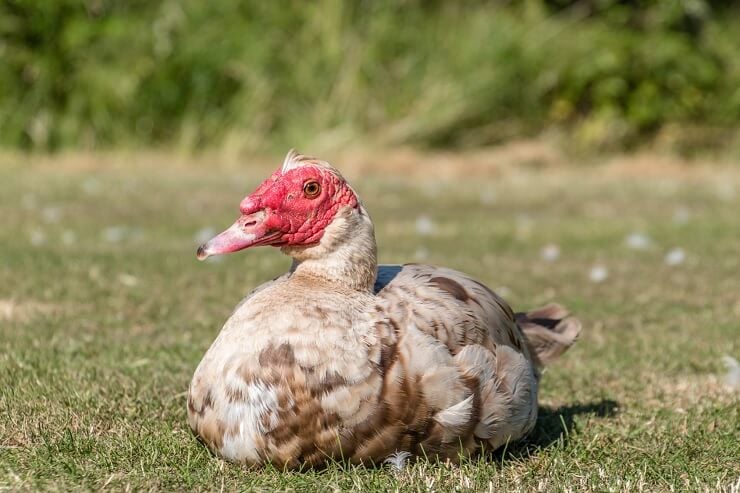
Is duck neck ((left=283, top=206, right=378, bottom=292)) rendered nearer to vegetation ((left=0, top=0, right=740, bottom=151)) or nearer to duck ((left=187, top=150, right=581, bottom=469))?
duck ((left=187, top=150, right=581, bottom=469))

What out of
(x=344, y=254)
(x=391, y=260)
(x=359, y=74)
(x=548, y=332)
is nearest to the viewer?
(x=344, y=254)

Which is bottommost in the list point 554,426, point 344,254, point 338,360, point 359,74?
point 554,426

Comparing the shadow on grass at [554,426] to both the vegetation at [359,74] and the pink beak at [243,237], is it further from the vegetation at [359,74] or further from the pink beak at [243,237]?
the vegetation at [359,74]

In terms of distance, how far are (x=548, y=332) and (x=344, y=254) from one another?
1.06m

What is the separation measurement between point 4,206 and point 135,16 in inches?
184

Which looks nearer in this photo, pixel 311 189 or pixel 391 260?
pixel 311 189

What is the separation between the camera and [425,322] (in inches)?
131

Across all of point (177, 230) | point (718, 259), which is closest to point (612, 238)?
point (718, 259)

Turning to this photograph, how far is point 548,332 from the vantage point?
4094mm

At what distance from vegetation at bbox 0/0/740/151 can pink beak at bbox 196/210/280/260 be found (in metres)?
10.6

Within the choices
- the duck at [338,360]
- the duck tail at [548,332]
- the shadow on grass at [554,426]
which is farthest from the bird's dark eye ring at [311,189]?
the duck tail at [548,332]

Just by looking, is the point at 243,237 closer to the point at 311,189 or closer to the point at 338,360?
the point at 311,189

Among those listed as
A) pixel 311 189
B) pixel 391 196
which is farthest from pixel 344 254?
pixel 391 196

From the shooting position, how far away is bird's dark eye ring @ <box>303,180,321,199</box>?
3.32 meters
